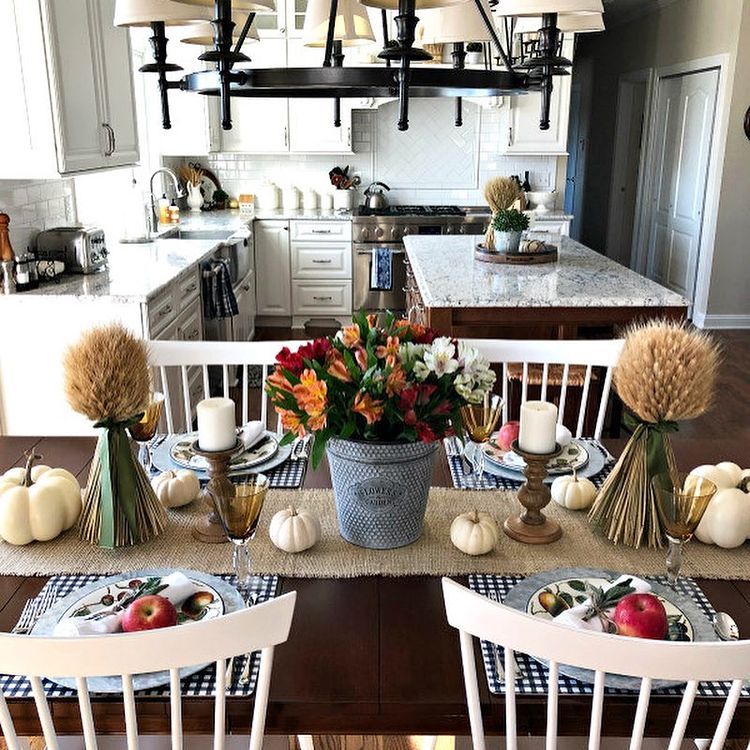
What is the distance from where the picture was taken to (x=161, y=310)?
11.0 feet

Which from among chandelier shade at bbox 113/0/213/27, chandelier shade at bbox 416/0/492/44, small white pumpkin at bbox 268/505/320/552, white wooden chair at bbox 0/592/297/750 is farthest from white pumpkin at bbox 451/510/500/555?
chandelier shade at bbox 416/0/492/44

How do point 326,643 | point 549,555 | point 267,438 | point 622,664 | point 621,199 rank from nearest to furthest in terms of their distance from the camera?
point 622,664 → point 326,643 → point 549,555 → point 267,438 → point 621,199

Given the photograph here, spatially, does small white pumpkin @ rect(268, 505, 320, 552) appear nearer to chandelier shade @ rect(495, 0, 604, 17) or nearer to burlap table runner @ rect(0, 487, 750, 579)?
burlap table runner @ rect(0, 487, 750, 579)

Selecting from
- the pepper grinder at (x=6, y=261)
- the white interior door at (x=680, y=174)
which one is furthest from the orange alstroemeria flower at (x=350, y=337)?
the white interior door at (x=680, y=174)

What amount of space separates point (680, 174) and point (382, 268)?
9.15 feet

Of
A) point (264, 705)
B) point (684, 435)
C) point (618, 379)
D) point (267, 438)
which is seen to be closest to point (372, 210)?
point (684, 435)

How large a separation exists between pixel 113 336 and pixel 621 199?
7.69 m

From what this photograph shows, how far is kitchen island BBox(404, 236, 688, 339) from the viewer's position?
10.2 ft

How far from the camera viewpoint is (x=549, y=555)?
1.41m

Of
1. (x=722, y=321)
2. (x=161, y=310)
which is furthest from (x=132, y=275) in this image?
(x=722, y=321)

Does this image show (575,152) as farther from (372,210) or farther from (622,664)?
(622,664)

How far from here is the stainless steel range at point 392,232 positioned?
5.84m

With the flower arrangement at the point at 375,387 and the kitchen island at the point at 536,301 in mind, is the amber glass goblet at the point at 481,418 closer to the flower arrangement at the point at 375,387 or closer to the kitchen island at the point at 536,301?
the flower arrangement at the point at 375,387

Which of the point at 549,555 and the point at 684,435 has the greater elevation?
the point at 549,555
